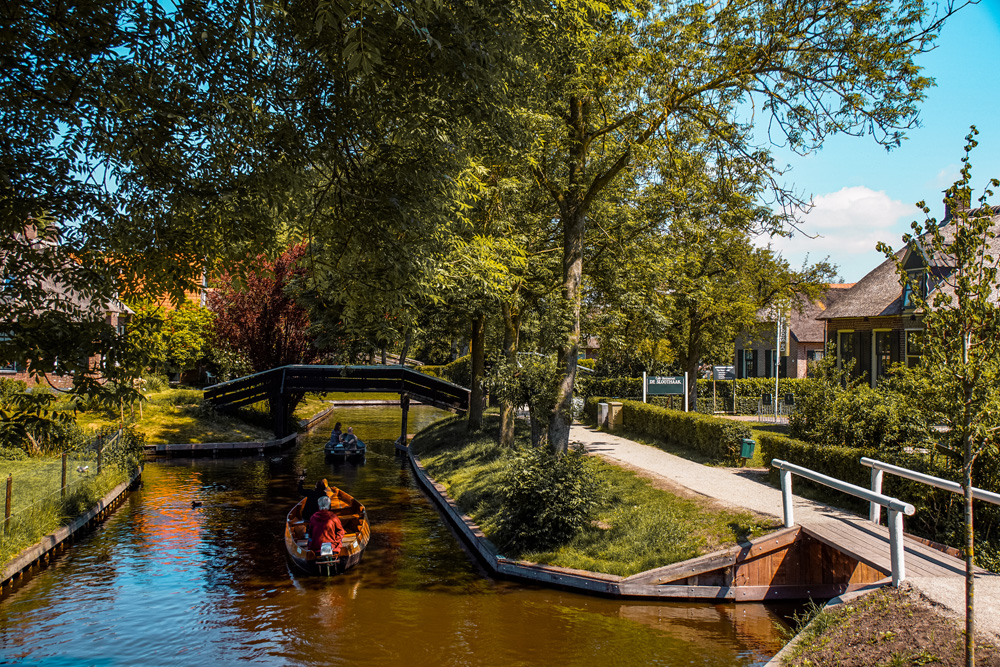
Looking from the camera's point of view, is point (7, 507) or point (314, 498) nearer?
point (7, 507)

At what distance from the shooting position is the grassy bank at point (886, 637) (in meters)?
6.73

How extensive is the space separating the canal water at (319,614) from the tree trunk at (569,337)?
3.33 m

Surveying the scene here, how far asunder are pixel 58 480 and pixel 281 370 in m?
15.7

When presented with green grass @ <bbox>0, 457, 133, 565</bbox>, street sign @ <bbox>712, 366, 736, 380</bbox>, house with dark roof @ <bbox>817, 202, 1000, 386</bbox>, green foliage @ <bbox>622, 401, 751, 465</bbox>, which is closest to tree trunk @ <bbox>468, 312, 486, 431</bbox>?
green foliage @ <bbox>622, 401, 751, 465</bbox>

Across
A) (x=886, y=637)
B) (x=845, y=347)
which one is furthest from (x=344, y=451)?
(x=886, y=637)

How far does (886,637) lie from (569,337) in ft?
28.3

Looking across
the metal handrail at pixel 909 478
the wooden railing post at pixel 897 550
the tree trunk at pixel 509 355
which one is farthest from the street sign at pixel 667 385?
the wooden railing post at pixel 897 550

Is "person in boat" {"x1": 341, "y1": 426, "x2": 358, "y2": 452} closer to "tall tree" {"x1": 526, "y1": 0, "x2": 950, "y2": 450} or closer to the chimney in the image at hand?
"tall tree" {"x1": 526, "y1": 0, "x2": 950, "y2": 450}

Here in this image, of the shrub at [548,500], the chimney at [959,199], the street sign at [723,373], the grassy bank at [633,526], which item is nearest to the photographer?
the chimney at [959,199]

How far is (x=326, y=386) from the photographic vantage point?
3225 centimetres

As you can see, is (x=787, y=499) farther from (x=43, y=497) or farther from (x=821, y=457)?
(x=43, y=497)

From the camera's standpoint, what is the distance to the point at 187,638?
10.7m

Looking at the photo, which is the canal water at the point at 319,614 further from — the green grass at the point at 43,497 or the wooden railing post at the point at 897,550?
the wooden railing post at the point at 897,550

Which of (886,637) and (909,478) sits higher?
(909,478)
